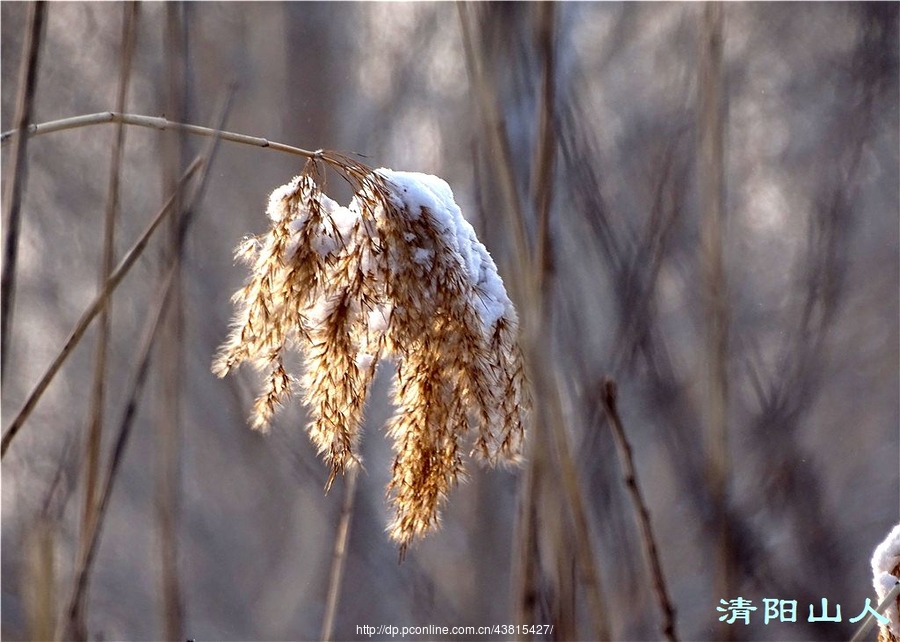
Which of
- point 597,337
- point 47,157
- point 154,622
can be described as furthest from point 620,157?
point 154,622

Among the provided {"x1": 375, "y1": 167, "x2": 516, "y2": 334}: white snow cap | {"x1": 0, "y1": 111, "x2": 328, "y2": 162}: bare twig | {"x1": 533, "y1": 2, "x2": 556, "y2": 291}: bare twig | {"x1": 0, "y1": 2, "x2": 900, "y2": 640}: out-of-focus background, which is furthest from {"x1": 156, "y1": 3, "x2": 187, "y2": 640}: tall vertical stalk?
{"x1": 0, "y1": 2, "x2": 900, "y2": 640}: out-of-focus background

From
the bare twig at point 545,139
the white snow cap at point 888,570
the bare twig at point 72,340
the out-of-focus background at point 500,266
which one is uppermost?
the out-of-focus background at point 500,266

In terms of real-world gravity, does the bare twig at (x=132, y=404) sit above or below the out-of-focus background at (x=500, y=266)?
below

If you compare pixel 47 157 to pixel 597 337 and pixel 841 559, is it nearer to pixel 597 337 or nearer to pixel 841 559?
pixel 597 337

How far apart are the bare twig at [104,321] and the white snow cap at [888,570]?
2.37 feet

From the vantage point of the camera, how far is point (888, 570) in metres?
0.78

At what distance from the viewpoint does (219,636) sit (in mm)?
3619

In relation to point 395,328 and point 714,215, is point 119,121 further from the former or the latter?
point 714,215

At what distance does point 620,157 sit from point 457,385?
113 inches

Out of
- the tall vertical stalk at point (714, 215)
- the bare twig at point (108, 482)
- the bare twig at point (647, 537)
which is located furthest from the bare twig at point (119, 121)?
the tall vertical stalk at point (714, 215)

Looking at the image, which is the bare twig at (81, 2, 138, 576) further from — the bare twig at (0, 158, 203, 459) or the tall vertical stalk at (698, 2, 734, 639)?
the tall vertical stalk at (698, 2, 734, 639)

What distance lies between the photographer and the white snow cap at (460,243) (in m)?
0.77

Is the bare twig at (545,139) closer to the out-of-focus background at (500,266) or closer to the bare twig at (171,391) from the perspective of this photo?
the bare twig at (171,391)

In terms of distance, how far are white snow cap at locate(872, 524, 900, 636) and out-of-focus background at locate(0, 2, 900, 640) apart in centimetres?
178
